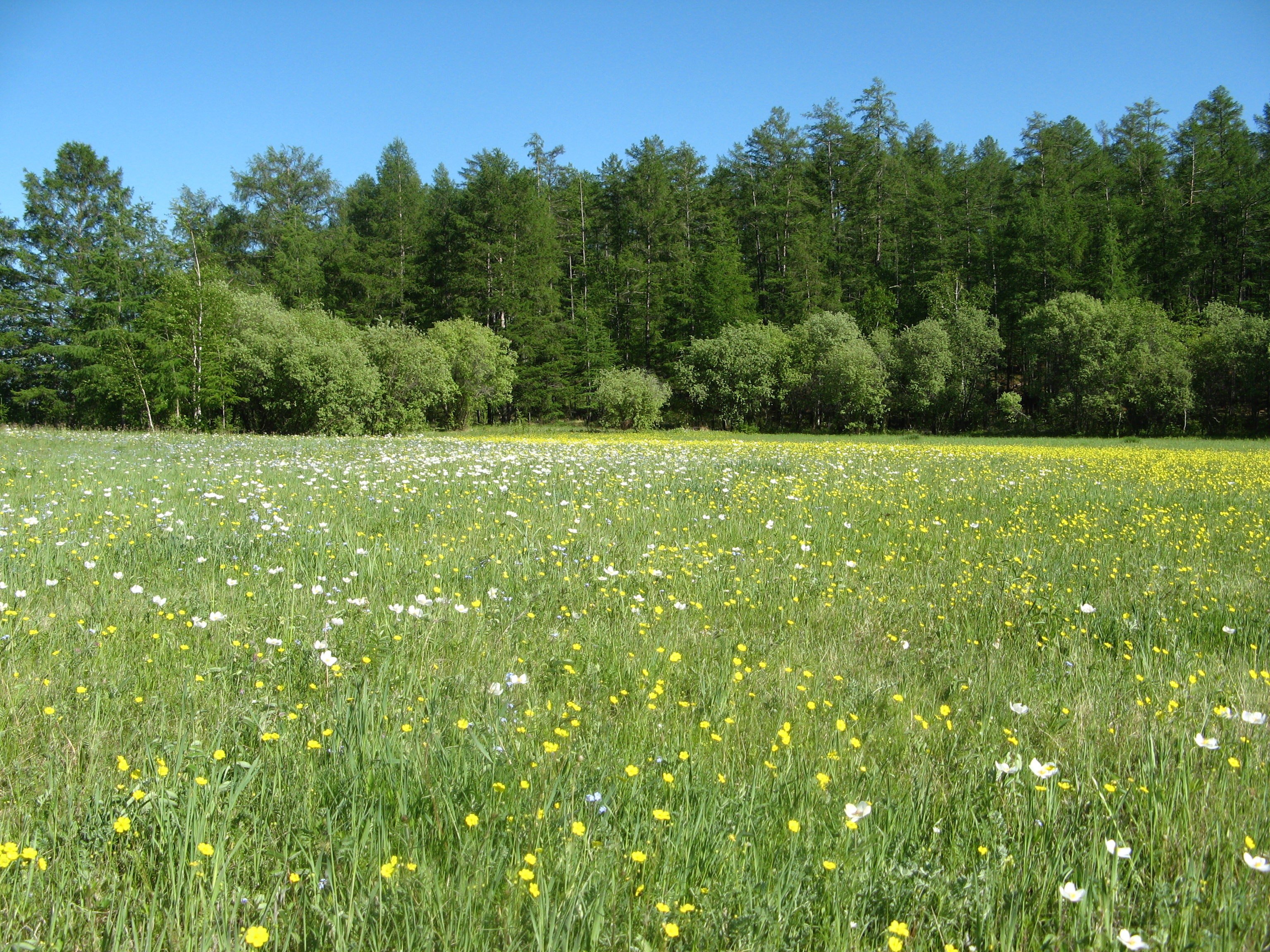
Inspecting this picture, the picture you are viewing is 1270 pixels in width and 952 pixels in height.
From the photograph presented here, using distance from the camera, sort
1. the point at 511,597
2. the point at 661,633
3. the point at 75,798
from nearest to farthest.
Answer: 1. the point at 75,798
2. the point at 661,633
3. the point at 511,597

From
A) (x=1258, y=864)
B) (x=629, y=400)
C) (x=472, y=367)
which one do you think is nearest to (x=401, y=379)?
(x=472, y=367)

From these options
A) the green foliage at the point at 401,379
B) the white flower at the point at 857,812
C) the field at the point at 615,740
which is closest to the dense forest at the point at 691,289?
the green foliage at the point at 401,379

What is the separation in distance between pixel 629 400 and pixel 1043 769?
42492 millimetres

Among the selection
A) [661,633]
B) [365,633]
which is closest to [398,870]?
[365,633]

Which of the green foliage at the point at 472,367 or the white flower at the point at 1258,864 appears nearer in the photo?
the white flower at the point at 1258,864

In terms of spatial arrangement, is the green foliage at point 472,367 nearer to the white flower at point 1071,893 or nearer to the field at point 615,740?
the field at point 615,740

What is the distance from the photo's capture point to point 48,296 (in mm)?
43188

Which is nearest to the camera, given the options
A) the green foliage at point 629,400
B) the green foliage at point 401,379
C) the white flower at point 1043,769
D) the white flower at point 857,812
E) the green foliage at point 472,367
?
the white flower at point 857,812

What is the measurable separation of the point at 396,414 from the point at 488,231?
22741 millimetres

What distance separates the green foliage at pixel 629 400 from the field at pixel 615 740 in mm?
37792

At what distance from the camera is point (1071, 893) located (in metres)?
2.03

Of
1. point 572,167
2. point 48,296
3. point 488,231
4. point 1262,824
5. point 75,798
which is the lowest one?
point 1262,824

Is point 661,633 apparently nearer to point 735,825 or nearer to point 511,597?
point 511,597

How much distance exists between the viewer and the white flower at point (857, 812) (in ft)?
7.53
